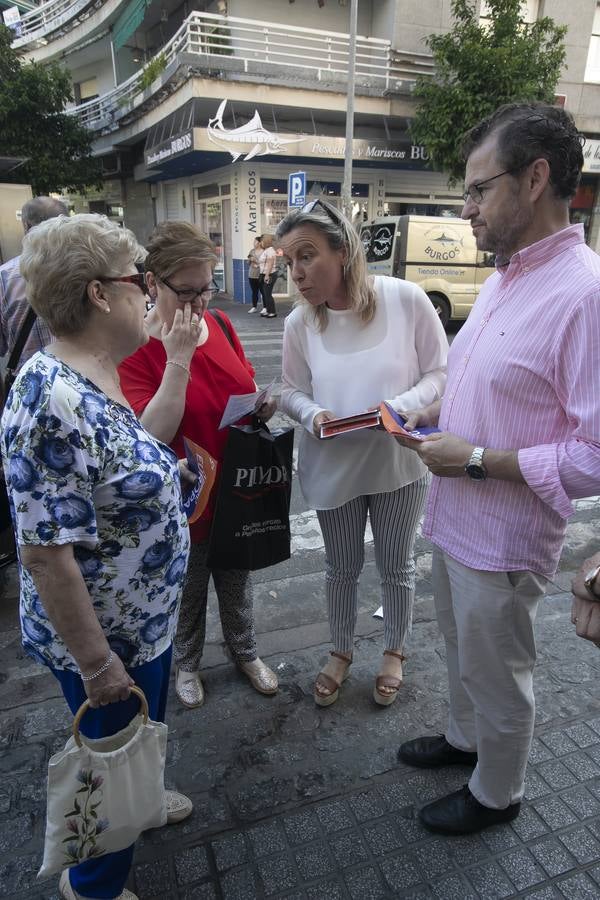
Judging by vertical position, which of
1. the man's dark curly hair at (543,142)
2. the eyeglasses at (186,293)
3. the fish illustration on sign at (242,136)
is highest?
the fish illustration on sign at (242,136)

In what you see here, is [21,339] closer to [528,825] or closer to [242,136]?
[528,825]

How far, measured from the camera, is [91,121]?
22266mm

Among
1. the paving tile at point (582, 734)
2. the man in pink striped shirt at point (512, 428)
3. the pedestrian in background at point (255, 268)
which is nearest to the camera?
the man in pink striped shirt at point (512, 428)

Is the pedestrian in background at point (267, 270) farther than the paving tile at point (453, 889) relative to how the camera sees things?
Yes

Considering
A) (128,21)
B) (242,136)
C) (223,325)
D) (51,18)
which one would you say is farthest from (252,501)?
(51,18)

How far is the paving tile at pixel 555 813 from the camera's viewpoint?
192cm

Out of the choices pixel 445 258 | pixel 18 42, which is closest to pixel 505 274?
pixel 445 258

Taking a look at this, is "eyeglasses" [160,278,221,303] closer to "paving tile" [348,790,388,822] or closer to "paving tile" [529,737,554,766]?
"paving tile" [348,790,388,822]

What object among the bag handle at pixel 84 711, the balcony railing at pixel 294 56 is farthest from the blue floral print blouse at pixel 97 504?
the balcony railing at pixel 294 56

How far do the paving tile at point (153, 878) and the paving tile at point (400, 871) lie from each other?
2.22 feet

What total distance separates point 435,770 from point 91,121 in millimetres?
26111

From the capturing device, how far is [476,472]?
1576 mm

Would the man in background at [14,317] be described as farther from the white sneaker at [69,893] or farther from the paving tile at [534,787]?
the paving tile at [534,787]

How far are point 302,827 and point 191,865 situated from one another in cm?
38
